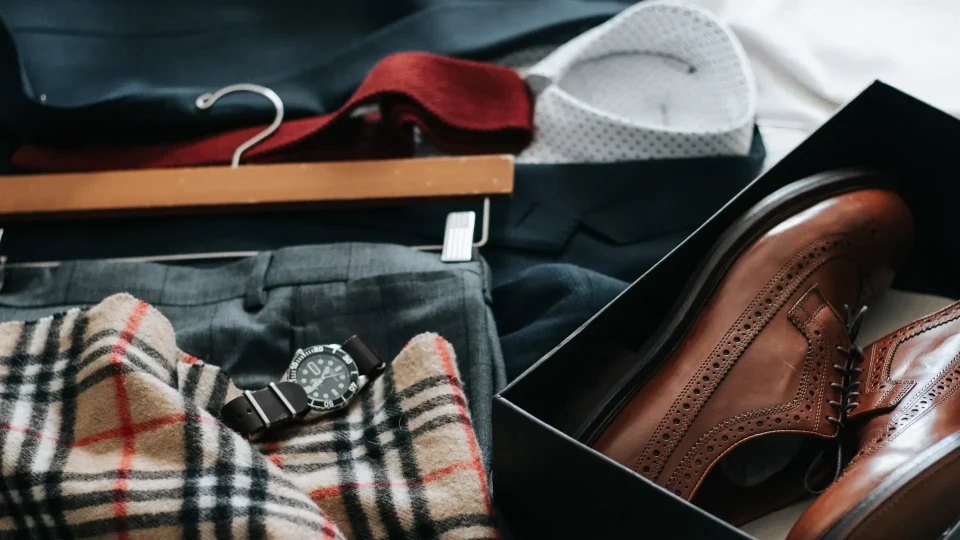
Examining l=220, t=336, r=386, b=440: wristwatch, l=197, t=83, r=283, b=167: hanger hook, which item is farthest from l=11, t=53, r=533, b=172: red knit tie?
l=220, t=336, r=386, b=440: wristwatch

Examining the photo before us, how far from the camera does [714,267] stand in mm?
621

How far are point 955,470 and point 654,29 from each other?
0.54 metres

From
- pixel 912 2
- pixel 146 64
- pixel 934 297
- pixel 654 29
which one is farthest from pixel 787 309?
pixel 146 64

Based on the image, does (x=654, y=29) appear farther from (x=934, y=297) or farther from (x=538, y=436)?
(x=538, y=436)

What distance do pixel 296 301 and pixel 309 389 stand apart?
100 millimetres

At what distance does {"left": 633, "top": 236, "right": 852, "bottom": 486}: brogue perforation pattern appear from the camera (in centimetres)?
56

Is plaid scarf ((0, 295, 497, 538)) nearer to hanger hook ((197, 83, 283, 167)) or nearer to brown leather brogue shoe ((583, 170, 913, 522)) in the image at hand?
brown leather brogue shoe ((583, 170, 913, 522))

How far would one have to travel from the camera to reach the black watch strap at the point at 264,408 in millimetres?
597

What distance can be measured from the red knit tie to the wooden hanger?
4 centimetres

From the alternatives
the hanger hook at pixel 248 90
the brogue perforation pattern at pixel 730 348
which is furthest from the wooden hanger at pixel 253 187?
the brogue perforation pattern at pixel 730 348

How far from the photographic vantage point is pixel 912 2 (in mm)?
973

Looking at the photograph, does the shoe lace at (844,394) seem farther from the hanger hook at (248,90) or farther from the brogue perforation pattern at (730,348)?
the hanger hook at (248,90)

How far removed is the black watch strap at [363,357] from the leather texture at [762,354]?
0.58 feet

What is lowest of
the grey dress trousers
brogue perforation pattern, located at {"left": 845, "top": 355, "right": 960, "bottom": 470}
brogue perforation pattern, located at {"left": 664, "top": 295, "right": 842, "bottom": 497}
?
the grey dress trousers
